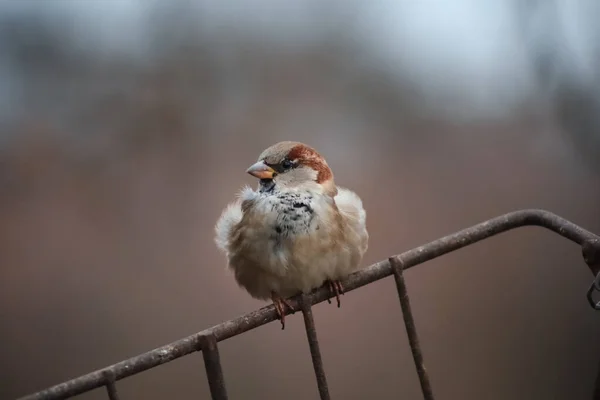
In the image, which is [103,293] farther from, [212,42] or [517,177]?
[517,177]

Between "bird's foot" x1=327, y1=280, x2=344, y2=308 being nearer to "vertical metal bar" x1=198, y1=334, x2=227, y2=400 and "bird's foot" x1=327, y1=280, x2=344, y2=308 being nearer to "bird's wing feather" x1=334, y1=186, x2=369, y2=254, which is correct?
"bird's wing feather" x1=334, y1=186, x2=369, y2=254

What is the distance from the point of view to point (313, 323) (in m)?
0.72

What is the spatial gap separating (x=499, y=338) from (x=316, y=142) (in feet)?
2.34

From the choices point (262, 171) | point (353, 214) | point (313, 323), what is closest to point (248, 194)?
point (262, 171)

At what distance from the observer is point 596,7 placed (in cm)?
154

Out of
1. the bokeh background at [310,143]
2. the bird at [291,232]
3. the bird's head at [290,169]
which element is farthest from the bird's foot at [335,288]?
the bokeh background at [310,143]

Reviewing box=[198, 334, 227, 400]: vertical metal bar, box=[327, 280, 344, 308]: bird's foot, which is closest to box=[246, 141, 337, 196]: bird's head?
box=[327, 280, 344, 308]: bird's foot

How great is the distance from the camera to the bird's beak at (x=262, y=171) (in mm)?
903

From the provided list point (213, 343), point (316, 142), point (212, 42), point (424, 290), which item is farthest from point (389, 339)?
point (213, 343)

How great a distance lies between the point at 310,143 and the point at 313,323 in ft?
2.72

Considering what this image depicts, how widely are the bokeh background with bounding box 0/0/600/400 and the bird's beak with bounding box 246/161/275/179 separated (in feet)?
1.75

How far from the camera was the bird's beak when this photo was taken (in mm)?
903

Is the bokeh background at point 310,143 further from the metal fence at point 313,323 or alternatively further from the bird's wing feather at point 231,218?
the metal fence at point 313,323

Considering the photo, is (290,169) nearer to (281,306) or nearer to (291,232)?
(291,232)
